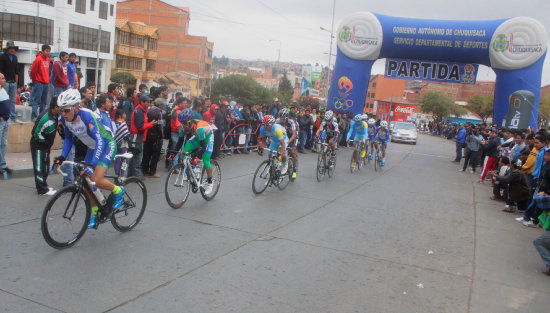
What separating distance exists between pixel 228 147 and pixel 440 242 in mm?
9964

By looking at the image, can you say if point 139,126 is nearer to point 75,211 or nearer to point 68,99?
point 68,99

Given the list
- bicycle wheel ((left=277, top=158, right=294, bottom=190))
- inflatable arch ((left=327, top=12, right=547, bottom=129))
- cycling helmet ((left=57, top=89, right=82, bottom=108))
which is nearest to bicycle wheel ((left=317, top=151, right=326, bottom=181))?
bicycle wheel ((left=277, top=158, right=294, bottom=190))

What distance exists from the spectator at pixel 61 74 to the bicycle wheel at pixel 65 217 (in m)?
7.55

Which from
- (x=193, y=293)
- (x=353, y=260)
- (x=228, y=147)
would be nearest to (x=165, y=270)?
(x=193, y=293)

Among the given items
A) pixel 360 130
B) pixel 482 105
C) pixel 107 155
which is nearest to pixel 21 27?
pixel 360 130

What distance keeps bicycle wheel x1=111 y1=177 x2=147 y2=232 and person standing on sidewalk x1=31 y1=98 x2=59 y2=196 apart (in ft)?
7.66

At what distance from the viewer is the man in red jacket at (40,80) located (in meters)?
11.3

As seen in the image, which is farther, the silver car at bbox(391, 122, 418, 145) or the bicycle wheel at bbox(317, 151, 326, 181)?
the silver car at bbox(391, 122, 418, 145)

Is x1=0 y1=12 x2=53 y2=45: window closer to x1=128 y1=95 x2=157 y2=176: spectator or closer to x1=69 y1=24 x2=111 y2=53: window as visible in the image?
x1=69 y1=24 x2=111 y2=53: window

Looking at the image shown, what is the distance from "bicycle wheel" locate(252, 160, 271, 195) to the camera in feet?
32.1

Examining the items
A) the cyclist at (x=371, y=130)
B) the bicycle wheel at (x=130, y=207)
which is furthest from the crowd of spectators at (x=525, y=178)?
the bicycle wheel at (x=130, y=207)

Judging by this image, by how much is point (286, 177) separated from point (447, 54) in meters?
13.3

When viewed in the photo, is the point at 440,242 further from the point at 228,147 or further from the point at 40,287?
the point at 228,147

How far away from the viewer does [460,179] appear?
15.7 meters
